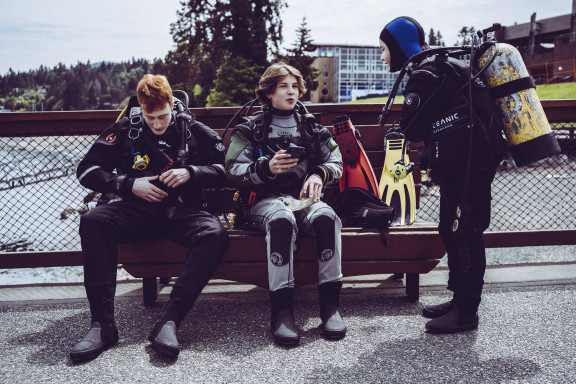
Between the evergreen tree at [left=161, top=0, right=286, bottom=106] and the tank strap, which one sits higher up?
A: the evergreen tree at [left=161, top=0, right=286, bottom=106]

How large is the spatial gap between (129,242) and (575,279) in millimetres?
3445

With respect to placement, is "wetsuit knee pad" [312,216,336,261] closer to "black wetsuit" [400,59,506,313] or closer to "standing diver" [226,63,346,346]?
"standing diver" [226,63,346,346]

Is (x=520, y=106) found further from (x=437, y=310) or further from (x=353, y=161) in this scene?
(x=437, y=310)

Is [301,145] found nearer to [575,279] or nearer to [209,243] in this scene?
[209,243]

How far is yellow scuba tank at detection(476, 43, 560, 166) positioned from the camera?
253cm

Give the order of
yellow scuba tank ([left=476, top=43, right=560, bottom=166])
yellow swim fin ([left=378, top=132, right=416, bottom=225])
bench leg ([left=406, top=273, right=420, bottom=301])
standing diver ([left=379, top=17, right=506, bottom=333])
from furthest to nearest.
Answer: yellow swim fin ([left=378, top=132, right=416, bottom=225])
bench leg ([left=406, top=273, right=420, bottom=301])
standing diver ([left=379, top=17, right=506, bottom=333])
yellow scuba tank ([left=476, top=43, right=560, bottom=166])

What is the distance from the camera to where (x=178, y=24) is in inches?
1089

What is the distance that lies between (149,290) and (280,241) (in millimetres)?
1157

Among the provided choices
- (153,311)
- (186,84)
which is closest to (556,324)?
(153,311)

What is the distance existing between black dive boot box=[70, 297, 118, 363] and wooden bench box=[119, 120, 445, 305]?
17.0 inches

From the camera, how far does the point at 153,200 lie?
3031mm

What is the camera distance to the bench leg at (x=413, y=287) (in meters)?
3.36

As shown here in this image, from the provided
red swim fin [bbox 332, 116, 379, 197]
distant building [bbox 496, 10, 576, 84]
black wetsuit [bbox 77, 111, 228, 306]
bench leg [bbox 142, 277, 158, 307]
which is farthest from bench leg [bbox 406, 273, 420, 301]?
distant building [bbox 496, 10, 576, 84]

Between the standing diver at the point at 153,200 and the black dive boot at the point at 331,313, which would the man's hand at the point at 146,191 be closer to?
the standing diver at the point at 153,200
